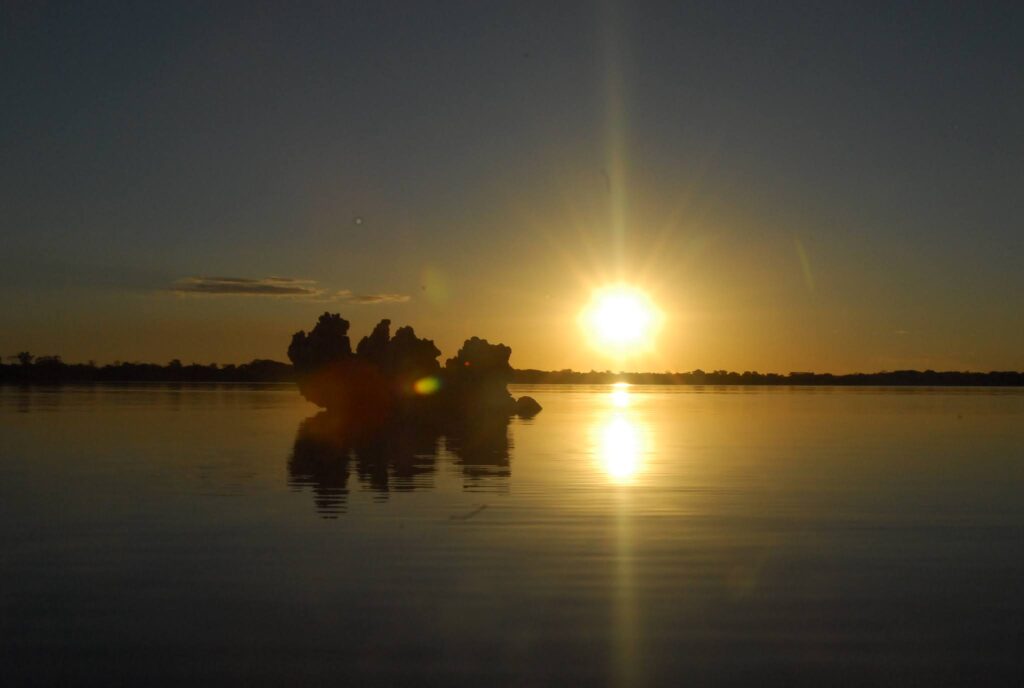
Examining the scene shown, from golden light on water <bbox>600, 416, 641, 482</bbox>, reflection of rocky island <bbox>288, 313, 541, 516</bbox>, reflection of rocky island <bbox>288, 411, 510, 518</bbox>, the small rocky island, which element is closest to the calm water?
reflection of rocky island <bbox>288, 411, 510, 518</bbox>

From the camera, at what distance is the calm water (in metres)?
11.1

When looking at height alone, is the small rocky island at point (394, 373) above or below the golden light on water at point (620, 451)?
above

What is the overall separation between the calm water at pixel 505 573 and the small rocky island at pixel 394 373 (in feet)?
143

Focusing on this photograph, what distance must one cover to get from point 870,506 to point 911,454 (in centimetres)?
1839

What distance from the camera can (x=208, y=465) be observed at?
33.8 meters

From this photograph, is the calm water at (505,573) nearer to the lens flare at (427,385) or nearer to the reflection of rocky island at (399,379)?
the reflection of rocky island at (399,379)

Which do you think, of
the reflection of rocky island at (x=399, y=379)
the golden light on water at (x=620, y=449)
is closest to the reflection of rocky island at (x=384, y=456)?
the golden light on water at (x=620, y=449)

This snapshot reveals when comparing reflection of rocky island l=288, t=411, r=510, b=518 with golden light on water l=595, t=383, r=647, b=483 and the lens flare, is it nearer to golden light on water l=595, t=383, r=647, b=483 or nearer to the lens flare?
golden light on water l=595, t=383, r=647, b=483

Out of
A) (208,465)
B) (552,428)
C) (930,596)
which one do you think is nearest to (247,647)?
(930,596)

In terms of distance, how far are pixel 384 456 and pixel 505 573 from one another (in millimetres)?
23481

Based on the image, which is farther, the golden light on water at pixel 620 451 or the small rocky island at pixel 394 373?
the small rocky island at pixel 394 373

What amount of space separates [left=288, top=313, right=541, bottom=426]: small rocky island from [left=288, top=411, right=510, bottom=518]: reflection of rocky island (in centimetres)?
1655

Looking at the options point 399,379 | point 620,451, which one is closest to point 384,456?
point 620,451

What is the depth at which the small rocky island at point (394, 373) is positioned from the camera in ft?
261
